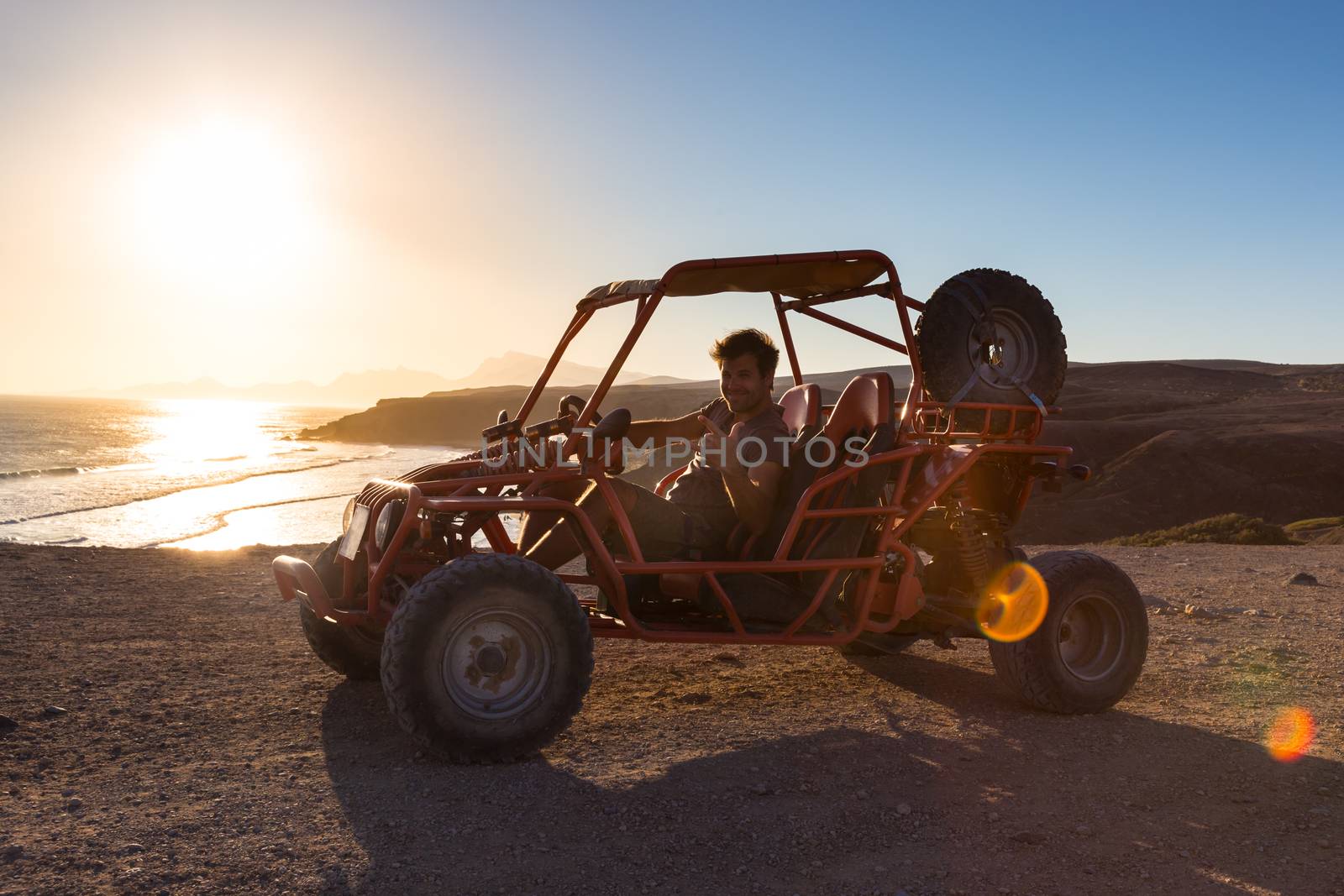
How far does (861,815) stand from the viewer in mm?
3971

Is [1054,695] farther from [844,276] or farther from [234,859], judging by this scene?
[234,859]

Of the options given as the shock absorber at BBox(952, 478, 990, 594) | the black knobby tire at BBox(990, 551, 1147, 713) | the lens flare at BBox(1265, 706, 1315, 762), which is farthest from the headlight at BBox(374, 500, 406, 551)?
the lens flare at BBox(1265, 706, 1315, 762)

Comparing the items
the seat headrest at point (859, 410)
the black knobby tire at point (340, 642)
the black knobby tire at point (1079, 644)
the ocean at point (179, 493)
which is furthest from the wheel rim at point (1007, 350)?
the ocean at point (179, 493)

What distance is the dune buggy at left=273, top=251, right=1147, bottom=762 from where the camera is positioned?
176 inches

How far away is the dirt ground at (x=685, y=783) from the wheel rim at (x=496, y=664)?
285mm

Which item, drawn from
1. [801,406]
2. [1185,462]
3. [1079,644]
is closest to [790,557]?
[801,406]

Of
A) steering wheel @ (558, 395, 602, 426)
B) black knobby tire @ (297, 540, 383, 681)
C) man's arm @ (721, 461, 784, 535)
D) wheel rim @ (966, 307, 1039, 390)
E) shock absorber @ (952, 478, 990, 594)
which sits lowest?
black knobby tire @ (297, 540, 383, 681)

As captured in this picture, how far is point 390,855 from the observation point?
347 cm

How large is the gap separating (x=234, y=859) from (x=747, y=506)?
9.24 feet

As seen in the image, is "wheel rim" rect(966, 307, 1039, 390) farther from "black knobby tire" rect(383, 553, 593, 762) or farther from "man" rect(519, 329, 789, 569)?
"black knobby tire" rect(383, 553, 593, 762)

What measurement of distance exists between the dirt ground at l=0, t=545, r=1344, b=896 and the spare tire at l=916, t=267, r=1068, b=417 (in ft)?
5.87

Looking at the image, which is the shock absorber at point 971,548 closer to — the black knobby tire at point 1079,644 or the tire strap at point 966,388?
the black knobby tire at point 1079,644

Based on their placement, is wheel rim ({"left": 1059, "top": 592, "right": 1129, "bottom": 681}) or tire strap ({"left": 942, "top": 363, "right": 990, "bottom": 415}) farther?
wheel rim ({"left": 1059, "top": 592, "right": 1129, "bottom": 681})

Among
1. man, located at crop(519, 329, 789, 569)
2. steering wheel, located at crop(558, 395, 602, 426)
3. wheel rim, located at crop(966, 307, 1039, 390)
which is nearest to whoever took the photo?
man, located at crop(519, 329, 789, 569)
